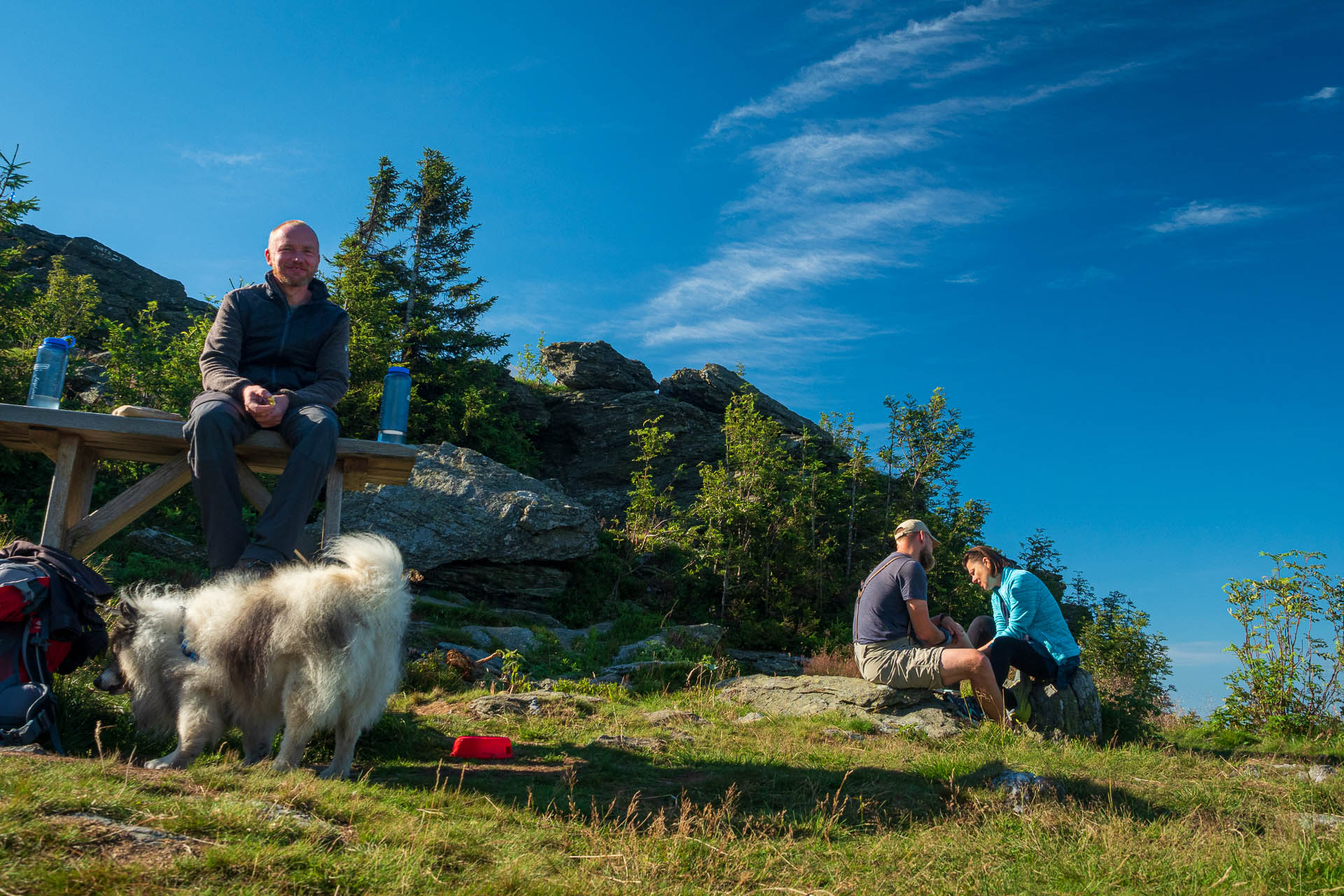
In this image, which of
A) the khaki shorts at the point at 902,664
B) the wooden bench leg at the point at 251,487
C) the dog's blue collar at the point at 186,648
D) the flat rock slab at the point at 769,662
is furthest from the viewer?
the flat rock slab at the point at 769,662

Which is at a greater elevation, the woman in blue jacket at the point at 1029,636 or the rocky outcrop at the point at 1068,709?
the woman in blue jacket at the point at 1029,636

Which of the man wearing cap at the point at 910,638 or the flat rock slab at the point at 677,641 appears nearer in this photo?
the man wearing cap at the point at 910,638

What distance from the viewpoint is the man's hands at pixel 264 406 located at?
485 centimetres

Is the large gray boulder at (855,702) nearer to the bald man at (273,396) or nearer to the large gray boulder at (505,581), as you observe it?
the bald man at (273,396)

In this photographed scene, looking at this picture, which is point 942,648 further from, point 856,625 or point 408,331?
point 408,331

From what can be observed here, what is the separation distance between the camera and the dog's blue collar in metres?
4.03

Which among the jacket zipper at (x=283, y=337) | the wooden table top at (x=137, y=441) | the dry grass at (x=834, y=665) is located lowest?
the dry grass at (x=834, y=665)

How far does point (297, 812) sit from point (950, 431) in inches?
643

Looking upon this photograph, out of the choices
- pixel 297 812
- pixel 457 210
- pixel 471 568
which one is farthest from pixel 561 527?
pixel 457 210

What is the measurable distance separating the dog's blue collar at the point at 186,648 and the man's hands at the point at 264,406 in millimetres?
→ 1286

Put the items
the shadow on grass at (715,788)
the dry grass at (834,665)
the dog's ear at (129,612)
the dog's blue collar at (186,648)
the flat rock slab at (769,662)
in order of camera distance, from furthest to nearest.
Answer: the flat rock slab at (769,662) → the dry grass at (834,665) → the dog's ear at (129,612) → the dog's blue collar at (186,648) → the shadow on grass at (715,788)

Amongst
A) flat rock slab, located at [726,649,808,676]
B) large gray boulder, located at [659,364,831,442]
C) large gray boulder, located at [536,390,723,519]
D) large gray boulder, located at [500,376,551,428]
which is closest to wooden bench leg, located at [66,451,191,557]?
flat rock slab, located at [726,649,808,676]

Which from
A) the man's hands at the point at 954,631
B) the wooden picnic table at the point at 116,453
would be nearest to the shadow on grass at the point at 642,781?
A: the wooden picnic table at the point at 116,453

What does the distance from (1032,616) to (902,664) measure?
1.31m
